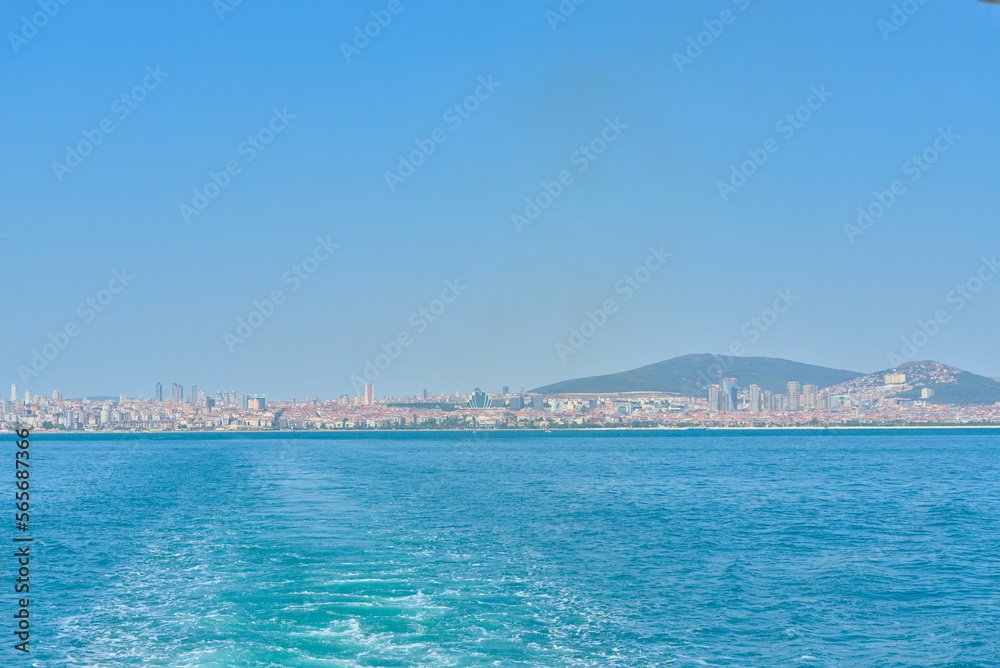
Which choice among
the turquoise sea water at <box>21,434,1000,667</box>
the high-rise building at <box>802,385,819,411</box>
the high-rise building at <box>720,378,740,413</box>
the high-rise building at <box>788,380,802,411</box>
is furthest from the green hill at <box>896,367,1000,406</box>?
the turquoise sea water at <box>21,434,1000,667</box>

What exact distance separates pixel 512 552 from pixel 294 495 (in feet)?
44.7

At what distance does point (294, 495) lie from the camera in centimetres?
2783

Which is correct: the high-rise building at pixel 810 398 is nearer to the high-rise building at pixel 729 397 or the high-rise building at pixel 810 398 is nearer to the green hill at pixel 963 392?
the high-rise building at pixel 729 397

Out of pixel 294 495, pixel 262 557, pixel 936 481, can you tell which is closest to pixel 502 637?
pixel 262 557

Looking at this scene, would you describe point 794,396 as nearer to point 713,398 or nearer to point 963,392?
point 713,398

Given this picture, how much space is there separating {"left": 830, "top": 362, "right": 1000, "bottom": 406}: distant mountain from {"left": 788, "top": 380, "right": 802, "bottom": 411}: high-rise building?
38.7 feet

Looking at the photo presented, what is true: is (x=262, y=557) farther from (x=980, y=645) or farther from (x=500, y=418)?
(x=500, y=418)

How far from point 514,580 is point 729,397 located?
179 m

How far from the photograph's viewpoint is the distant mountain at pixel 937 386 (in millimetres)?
181250

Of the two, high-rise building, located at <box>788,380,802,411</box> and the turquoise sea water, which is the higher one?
high-rise building, located at <box>788,380,802,411</box>

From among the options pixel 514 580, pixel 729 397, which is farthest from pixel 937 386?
pixel 514 580

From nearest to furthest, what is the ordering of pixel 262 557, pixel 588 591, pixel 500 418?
pixel 588 591, pixel 262 557, pixel 500 418

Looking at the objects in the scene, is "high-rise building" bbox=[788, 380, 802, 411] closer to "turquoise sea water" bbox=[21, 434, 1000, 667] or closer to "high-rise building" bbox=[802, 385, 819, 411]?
"high-rise building" bbox=[802, 385, 819, 411]

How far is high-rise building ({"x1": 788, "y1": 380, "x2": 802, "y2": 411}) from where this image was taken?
18088cm
